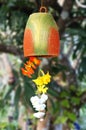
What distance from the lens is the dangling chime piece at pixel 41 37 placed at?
133 centimetres

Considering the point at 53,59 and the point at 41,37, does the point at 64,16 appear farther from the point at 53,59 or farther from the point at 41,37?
the point at 41,37

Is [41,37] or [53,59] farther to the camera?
[53,59]

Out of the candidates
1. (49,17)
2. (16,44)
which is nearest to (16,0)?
(16,44)

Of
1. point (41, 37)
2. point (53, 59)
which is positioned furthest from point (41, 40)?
point (53, 59)

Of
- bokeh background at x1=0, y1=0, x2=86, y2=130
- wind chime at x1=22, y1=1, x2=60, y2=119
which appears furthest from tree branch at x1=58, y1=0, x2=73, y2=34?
wind chime at x1=22, y1=1, x2=60, y2=119

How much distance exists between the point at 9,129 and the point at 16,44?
3.20 ft

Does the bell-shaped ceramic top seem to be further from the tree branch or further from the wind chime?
the tree branch

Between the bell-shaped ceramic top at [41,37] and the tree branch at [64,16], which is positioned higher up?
the bell-shaped ceramic top at [41,37]

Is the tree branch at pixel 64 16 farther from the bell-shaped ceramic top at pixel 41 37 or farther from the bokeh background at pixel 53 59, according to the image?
the bell-shaped ceramic top at pixel 41 37

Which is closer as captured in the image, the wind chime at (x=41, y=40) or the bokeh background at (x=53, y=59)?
the wind chime at (x=41, y=40)

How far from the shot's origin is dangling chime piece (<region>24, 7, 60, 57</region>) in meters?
1.33

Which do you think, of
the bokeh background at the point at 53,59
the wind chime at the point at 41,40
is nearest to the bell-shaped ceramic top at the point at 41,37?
the wind chime at the point at 41,40

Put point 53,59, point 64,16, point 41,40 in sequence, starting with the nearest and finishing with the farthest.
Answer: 1. point 41,40
2. point 64,16
3. point 53,59

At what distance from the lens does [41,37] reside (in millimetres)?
1337
